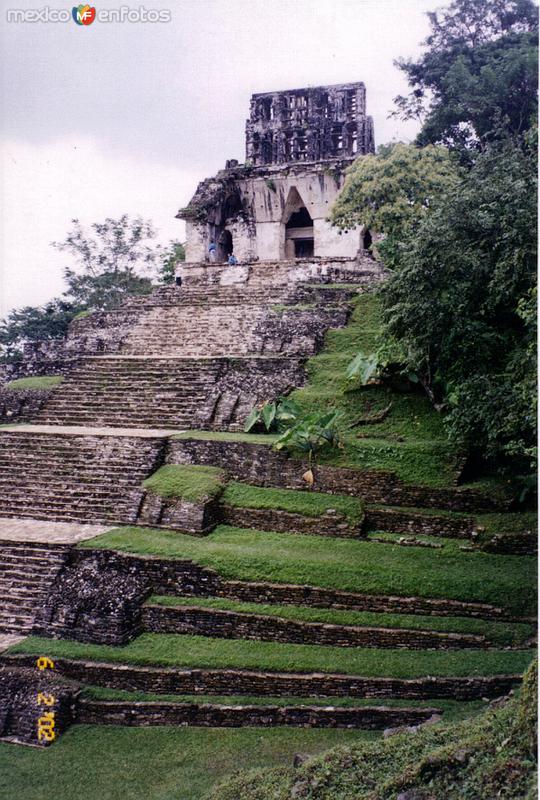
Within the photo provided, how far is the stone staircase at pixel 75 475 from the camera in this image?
11.6 metres

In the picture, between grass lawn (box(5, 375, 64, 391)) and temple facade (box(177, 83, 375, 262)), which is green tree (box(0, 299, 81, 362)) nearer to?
temple facade (box(177, 83, 375, 262))

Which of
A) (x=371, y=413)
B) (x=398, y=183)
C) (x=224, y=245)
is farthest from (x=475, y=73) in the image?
(x=371, y=413)

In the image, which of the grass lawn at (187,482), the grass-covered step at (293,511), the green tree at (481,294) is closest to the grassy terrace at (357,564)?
the grass-covered step at (293,511)

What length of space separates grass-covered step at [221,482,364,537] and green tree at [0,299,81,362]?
822 inches

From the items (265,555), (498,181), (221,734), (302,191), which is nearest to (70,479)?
(265,555)

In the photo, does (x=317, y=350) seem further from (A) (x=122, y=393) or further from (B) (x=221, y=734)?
(B) (x=221, y=734)

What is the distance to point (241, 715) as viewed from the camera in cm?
784

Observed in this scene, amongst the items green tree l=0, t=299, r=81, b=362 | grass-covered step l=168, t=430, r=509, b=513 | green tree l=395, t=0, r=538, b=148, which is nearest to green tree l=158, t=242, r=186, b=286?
green tree l=0, t=299, r=81, b=362

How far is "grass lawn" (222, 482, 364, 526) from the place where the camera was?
10.6 meters

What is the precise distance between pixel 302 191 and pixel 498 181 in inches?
660

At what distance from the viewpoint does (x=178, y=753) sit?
24.3 feet

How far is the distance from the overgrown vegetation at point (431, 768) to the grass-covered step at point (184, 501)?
14.9 feet

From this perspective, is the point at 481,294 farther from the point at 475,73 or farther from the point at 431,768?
the point at 475,73
